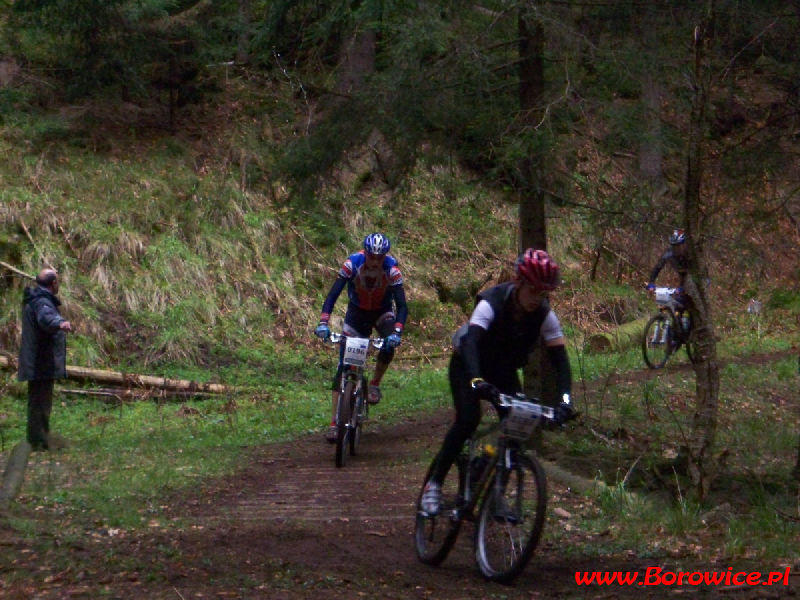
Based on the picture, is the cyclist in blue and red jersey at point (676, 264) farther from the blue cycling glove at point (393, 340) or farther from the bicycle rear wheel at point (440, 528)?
the bicycle rear wheel at point (440, 528)

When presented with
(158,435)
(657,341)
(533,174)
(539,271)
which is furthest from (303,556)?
(657,341)

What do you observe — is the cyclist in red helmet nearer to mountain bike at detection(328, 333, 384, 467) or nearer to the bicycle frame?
the bicycle frame

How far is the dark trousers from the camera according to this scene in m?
11.3

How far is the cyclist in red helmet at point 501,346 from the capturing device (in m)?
6.03

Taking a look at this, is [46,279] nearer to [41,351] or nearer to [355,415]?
[41,351]

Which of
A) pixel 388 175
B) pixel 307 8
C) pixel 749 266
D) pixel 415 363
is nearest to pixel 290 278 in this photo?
pixel 415 363

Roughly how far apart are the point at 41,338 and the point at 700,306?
23.7 ft

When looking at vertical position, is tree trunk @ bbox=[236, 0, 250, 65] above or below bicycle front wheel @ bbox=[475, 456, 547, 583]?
above

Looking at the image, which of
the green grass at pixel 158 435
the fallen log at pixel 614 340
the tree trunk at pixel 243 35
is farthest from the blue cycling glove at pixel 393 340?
the tree trunk at pixel 243 35

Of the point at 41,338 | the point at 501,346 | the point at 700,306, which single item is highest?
the point at 700,306

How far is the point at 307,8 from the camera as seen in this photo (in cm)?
1530

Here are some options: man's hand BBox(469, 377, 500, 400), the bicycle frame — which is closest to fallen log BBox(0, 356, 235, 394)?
the bicycle frame

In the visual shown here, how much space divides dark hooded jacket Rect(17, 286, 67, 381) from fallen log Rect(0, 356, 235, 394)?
363cm

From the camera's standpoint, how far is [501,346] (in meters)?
6.50
